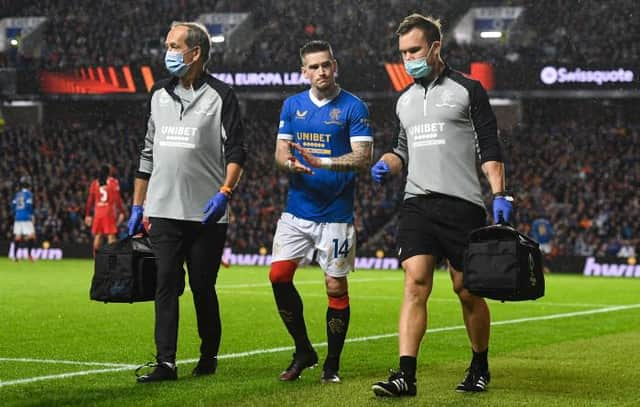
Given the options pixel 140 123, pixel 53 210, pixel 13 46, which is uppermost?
pixel 13 46

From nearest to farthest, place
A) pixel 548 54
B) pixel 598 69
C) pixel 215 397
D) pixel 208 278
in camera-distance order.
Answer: pixel 215 397, pixel 208 278, pixel 598 69, pixel 548 54

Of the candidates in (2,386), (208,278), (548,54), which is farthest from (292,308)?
(548,54)

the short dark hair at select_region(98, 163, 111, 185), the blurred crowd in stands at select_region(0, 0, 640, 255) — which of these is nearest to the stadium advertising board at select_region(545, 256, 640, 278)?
the blurred crowd in stands at select_region(0, 0, 640, 255)

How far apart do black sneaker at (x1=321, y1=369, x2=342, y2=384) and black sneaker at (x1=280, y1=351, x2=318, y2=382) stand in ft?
0.50

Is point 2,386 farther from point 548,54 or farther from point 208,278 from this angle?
point 548,54

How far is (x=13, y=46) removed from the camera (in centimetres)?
4319

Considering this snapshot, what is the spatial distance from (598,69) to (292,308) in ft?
81.7

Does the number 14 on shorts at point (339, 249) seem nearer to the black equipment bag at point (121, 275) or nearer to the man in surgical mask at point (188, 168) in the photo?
the man in surgical mask at point (188, 168)

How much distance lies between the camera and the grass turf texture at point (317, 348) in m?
6.67

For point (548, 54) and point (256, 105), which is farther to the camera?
point (256, 105)

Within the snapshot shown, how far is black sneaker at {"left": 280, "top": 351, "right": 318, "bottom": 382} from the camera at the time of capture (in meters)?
7.40

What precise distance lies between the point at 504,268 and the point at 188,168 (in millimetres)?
2173

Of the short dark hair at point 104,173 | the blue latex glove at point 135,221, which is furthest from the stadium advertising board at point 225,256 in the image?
the blue latex glove at point 135,221

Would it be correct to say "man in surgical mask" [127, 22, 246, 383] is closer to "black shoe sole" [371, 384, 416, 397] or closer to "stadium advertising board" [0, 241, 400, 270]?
"black shoe sole" [371, 384, 416, 397]
